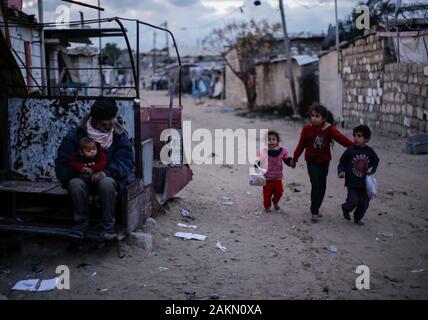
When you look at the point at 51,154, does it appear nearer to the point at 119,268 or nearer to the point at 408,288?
the point at 119,268

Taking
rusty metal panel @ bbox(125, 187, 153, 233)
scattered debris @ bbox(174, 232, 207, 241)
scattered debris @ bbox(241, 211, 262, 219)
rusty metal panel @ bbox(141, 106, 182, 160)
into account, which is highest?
rusty metal panel @ bbox(141, 106, 182, 160)

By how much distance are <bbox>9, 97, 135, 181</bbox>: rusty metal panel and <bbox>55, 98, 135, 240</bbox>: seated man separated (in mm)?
423

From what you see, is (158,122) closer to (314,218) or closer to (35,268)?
(314,218)

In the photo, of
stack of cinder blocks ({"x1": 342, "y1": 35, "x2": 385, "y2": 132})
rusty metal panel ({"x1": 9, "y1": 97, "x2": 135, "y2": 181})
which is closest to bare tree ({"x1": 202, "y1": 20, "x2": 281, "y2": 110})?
stack of cinder blocks ({"x1": 342, "y1": 35, "x2": 385, "y2": 132})

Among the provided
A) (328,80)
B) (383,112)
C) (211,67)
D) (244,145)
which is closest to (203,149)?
(244,145)

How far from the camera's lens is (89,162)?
4625 mm

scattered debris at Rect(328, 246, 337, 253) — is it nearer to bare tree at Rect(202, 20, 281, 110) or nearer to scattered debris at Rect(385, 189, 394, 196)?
scattered debris at Rect(385, 189, 394, 196)

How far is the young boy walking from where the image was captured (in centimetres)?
575

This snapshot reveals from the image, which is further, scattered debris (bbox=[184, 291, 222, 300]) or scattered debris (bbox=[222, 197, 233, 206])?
scattered debris (bbox=[222, 197, 233, 206])

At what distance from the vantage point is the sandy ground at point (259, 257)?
4.04 metres

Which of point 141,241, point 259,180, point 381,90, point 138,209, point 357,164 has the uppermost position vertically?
point 381,90

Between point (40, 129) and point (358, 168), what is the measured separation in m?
3.76

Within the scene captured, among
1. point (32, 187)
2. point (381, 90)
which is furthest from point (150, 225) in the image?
point (381, 90)

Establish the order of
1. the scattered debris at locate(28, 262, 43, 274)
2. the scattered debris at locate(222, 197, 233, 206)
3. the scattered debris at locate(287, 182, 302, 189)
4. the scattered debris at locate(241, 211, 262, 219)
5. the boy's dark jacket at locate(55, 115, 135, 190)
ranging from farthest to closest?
the scattered debris at locate(287, 182, 302, 189) → the scattered debris at locate(222, 197, 233, 206) → the scattered debris at locate(241, 211, 262, 219) → the boy's dark jacket at locate(55, 115, 135, 190) → the scattered debris at locate(28, 262, 43, 274)
